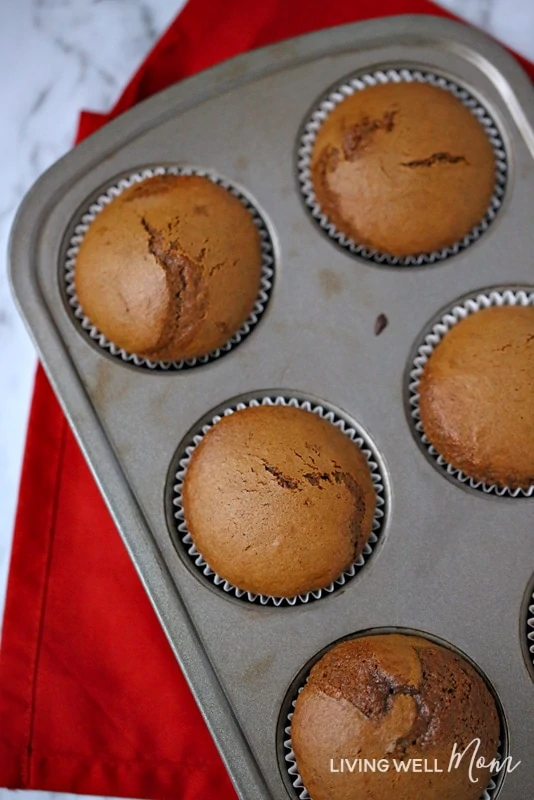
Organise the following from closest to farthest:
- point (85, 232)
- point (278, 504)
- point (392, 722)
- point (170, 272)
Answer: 1. point (392, 722)
2. point (278, 504)
3. point (170, 272)
4. point (85, 232)

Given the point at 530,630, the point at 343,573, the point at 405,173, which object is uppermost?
the point at 405,173

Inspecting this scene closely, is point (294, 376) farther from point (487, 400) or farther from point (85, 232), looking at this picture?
point (85, 232)

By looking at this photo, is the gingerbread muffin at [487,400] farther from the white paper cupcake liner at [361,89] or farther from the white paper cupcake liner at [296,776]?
the white paper cupcake liner at [296,776]

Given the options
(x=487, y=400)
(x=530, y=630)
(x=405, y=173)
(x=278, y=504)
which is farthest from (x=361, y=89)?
(x=530, y=630)

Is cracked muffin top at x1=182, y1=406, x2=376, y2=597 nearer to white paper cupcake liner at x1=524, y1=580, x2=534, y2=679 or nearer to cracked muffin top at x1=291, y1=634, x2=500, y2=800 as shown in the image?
cracked muffin top at x1=291, y1=634, x2=500, y2=800

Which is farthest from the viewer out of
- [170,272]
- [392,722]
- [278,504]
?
[170,272]

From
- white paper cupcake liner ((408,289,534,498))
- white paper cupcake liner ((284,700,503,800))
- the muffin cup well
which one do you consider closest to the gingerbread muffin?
white paper cupcake liner ((408,289,534,498))

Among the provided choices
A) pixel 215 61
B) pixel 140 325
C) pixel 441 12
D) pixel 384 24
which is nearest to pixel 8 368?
pixel 140 325
